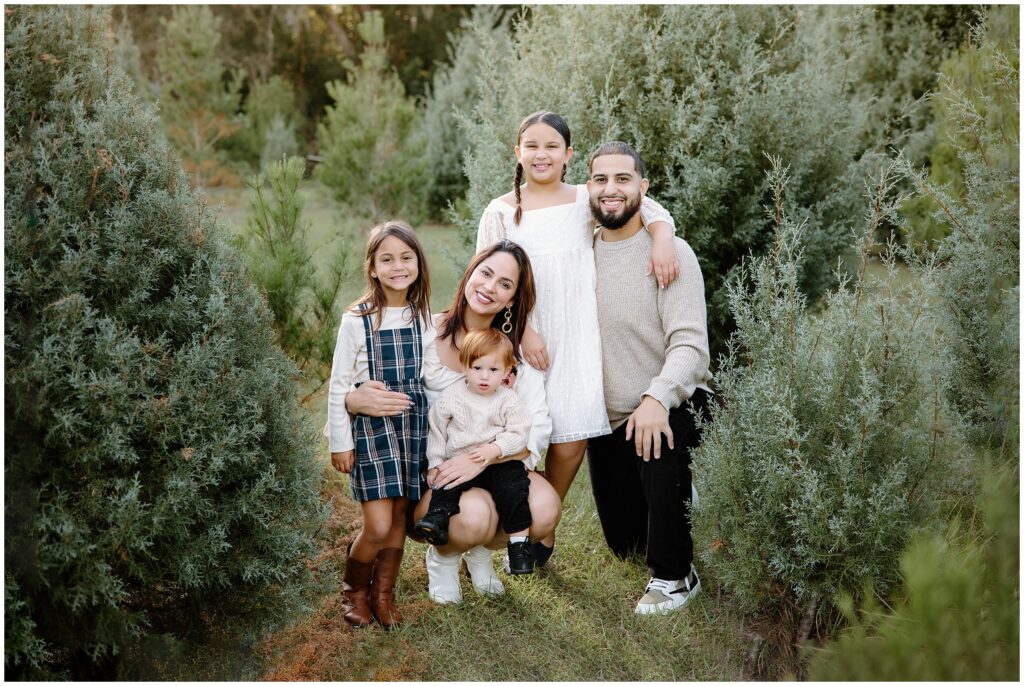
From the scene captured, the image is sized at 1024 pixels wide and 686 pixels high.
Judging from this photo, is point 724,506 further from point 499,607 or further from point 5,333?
point 5,333

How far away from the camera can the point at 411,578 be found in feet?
12.5

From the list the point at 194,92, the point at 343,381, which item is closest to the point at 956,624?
the point at 343,381

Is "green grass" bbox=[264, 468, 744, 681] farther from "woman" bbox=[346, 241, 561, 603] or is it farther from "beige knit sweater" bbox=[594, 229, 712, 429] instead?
"beige knit sweater" bbox=[594, 229, 712, 429]

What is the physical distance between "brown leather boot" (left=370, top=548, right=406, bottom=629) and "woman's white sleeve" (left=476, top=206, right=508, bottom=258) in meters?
1.35

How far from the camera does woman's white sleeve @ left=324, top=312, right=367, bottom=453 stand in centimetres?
323

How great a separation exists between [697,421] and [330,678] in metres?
1.75

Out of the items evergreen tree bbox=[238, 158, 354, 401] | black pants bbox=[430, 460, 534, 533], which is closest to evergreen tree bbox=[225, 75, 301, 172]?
evergreen tree bbox=[238, 158, 354, 401]

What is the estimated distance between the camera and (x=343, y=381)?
327cm

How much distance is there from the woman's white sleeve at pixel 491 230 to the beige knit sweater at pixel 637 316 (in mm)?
439

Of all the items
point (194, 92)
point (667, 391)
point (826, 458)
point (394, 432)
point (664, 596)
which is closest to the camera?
point (826, 458)

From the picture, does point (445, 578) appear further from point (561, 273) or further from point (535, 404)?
point (561, 273)

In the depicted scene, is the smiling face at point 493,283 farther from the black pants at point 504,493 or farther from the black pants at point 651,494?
the black pants at point 651,494

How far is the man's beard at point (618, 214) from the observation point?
137 inches

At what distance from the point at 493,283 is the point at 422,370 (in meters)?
0.46
